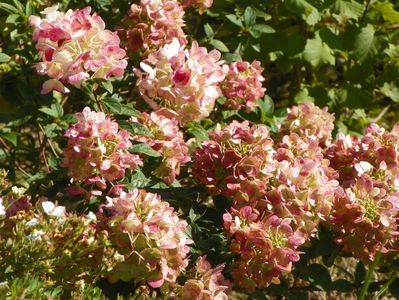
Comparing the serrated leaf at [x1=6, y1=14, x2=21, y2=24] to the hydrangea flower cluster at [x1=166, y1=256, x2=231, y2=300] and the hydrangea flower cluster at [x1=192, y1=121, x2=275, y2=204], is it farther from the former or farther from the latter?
the hydrangea flower cluster at [x1=166, y1=256, x2=231, y2=300]

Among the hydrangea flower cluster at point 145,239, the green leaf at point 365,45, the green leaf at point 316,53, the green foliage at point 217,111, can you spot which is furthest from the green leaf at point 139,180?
the green leaf at point 365,45

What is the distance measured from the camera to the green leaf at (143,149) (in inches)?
93.7

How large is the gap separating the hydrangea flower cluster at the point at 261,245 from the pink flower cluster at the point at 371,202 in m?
0.19

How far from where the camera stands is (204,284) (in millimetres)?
2254

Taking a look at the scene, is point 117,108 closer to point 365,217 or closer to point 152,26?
point 152,26

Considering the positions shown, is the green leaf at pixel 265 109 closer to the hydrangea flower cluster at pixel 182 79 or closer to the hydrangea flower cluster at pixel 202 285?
the hydrangea flower cluster at pixel 182 79

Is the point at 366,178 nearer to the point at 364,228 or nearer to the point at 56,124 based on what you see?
the point at 364,228

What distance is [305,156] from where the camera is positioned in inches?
101

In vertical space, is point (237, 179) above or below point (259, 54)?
above

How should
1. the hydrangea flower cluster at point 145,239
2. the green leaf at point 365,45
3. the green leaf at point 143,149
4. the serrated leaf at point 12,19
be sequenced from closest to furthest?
the hydrangea flower cluster at point 145,239
the green leaf at point 143,149
the serrated leaf at point 12,19
the green leaf at point 365,45

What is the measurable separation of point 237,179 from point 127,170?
33 centimetres

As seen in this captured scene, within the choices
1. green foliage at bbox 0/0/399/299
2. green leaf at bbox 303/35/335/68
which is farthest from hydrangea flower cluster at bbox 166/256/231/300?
green leaf at bbox 303/35/335/68

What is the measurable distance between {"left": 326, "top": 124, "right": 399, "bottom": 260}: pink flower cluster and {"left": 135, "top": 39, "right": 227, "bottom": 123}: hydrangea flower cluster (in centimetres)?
50

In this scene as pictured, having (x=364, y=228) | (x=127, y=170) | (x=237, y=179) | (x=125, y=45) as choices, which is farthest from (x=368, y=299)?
(x=125, y=45)
